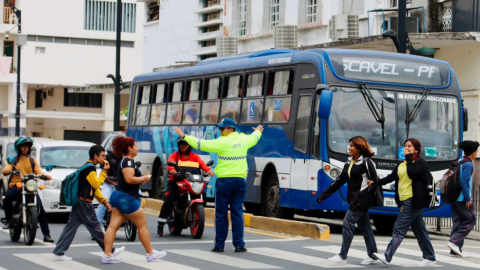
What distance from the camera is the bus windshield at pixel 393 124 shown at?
16.6 meters

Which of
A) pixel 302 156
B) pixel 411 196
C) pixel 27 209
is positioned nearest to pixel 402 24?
pixel 302 156

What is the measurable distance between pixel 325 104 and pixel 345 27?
1337 cm

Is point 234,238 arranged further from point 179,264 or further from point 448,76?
point 448,76

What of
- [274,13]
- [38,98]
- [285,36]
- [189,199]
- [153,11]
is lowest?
[189,199]

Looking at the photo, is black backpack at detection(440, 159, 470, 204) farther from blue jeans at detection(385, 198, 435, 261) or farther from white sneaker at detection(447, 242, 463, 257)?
blue jeans at detection(385, 198, 435, 261)

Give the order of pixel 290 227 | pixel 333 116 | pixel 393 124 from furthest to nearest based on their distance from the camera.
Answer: pixel 393 124
pixel 333 116
pixel 290 227

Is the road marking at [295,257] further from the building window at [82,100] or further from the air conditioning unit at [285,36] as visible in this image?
the building window at [82,100]

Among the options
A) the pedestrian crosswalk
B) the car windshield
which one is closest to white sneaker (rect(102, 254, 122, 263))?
the pedestrian crosswalk

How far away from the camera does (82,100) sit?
6244 centimetres

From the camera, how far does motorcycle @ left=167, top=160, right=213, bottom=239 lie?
14.8 meters

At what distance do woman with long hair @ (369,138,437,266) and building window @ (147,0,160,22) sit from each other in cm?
3568

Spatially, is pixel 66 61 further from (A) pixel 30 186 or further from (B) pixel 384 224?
(A) pixel 30 186

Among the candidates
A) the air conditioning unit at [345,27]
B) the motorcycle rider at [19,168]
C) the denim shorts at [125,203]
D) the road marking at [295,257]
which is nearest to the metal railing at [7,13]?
the air conditioning unit at [345,27]

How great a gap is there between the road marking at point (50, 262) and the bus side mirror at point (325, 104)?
17.8 ft
